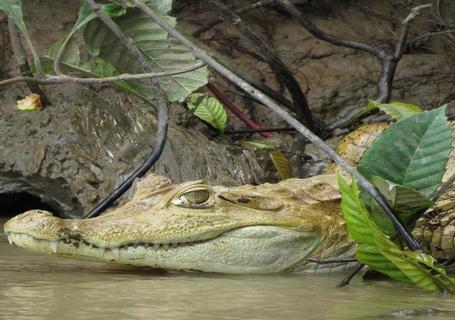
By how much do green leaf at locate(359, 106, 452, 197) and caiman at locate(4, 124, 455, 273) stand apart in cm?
38

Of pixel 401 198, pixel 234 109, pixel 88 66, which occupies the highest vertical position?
pixel 234 109

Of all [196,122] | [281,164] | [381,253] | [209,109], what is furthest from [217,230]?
[196,122]

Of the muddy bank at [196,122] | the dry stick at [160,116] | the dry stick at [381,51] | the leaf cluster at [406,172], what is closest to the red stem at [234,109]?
the muddy bank at [196,122]

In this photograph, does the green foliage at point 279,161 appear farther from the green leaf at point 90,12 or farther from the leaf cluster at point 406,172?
the leaf cluster at point 406,172

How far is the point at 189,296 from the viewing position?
3193 mm

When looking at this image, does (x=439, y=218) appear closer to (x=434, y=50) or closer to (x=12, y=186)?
(x=12, y=186)

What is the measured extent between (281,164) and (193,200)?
1.58 metres

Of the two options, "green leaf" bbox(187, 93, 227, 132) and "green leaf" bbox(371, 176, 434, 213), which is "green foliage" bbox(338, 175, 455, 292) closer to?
"green leaf" bbox(371, 176, 434, 213)

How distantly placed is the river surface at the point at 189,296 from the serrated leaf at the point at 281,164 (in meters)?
1.49

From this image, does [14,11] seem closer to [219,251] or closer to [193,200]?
[193,200]

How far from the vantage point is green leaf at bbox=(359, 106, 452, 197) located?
11.0 ft

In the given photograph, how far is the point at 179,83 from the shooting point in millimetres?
4445

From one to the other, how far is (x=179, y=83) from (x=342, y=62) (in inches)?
93.9

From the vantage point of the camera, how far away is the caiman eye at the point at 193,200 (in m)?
3.88
